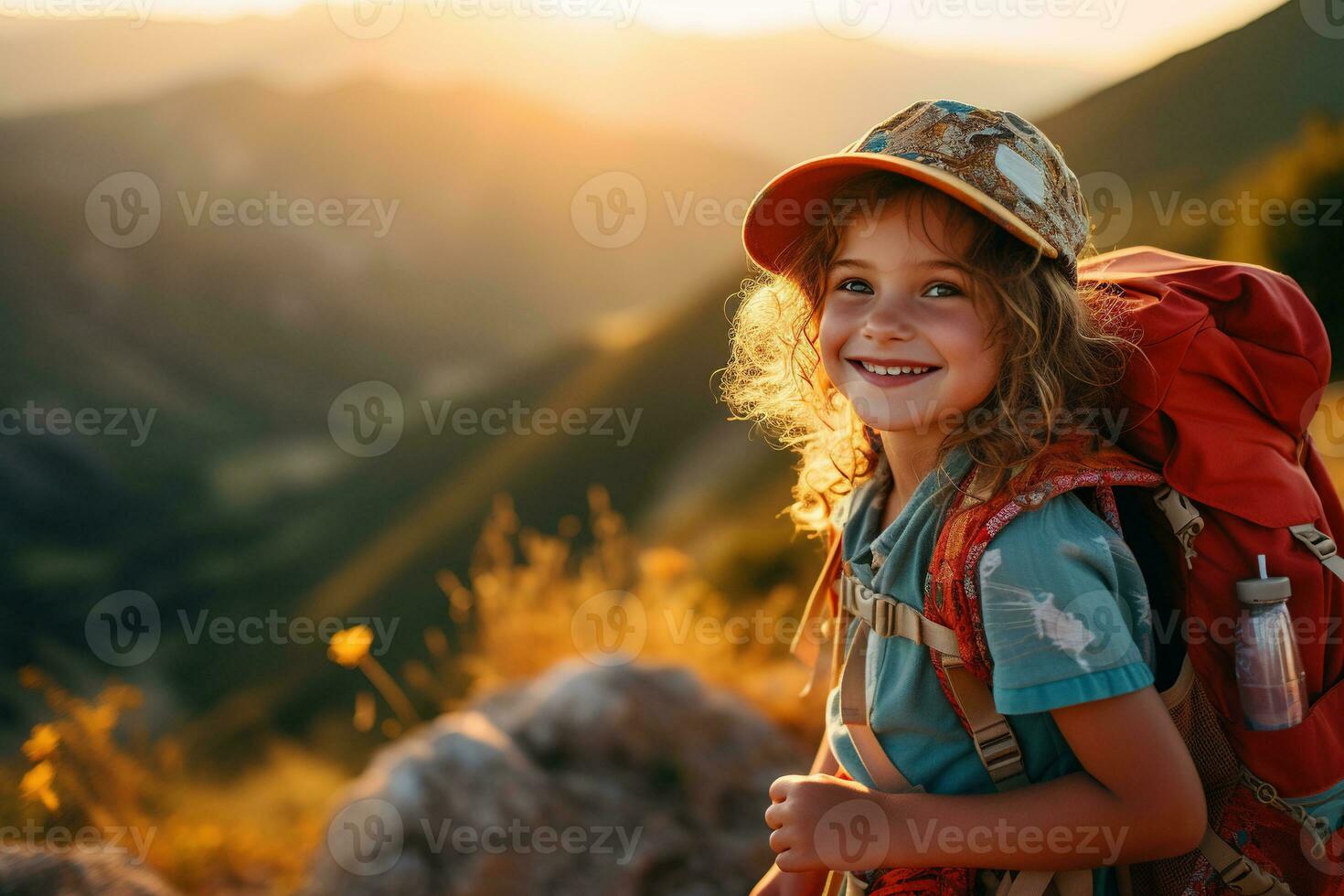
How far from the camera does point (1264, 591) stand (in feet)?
4.63

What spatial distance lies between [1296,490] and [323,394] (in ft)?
164

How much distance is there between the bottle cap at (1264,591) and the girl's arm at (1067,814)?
233mm

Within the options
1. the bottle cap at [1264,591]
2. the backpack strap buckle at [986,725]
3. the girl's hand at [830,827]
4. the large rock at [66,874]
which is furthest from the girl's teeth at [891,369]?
the large rock at [66,874]

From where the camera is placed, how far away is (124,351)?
43844 millimetres

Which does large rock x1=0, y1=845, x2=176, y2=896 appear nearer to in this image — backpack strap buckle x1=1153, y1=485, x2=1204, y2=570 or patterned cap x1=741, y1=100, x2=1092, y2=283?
patterned cap x1=741, y1=100, x2=1092, y2=283

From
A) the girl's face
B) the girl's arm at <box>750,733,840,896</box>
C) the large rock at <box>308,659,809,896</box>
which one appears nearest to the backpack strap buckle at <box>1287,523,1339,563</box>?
the girl's face

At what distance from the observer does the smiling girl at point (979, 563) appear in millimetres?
1339

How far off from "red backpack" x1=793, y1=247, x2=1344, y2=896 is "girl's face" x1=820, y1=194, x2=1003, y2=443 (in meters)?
0.16

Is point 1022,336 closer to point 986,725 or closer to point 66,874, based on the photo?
point 986,725

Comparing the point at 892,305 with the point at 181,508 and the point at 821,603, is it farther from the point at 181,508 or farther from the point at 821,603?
the point at 181,508

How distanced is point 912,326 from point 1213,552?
0.59 m

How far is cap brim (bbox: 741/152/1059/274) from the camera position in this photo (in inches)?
56.9

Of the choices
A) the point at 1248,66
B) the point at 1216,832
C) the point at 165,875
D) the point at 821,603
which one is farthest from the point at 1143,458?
the point at 1248,66

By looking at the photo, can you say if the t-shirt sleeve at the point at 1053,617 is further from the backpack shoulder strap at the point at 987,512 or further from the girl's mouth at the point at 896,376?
the girl's mouth at the point at 896,376
